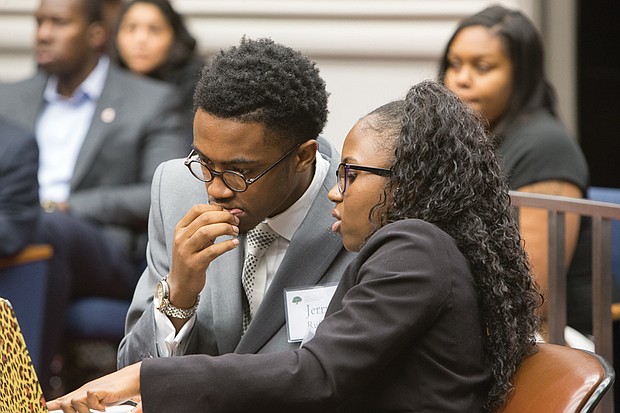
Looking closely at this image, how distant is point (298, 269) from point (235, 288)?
141 millimetres

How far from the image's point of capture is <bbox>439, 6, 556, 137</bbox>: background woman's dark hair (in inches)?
152

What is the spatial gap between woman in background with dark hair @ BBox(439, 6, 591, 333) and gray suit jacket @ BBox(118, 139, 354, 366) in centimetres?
140

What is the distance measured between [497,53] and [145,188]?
5.02 feet

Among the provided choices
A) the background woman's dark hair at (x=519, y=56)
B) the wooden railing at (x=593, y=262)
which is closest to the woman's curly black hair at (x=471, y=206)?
the wooden railing at (x=593, y=262)

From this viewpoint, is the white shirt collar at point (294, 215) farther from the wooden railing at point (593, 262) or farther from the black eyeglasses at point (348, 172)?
the wooden railing at point (593, 262)

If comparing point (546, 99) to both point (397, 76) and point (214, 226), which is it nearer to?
point (397, 76)

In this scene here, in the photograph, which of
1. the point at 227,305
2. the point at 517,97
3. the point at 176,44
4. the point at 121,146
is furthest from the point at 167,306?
the point at 176,44

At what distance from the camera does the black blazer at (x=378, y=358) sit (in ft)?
5.90

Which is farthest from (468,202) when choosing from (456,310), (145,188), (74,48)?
(74,48)

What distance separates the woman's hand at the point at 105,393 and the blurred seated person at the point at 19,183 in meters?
2.16

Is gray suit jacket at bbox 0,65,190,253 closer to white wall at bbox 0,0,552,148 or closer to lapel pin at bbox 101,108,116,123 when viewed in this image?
lapel pin at bbox 101,108,116,123

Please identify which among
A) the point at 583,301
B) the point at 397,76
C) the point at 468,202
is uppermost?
the point at 468,202

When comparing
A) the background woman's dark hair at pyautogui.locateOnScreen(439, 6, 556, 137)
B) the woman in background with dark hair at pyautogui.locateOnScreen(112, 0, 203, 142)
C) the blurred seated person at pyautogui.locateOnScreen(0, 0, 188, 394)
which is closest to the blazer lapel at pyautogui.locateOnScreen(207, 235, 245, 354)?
the background woman's dark hair at pyautogui.locateOnScreen(439, 6, 556, 137)

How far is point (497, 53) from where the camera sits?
384 centimetres
